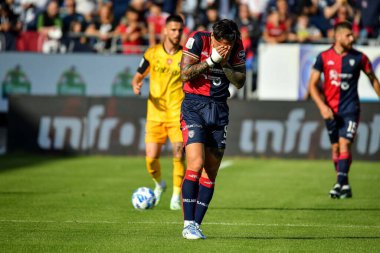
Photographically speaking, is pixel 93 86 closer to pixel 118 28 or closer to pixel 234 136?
pixel 118 28

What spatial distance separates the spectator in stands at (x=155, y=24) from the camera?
23.8m

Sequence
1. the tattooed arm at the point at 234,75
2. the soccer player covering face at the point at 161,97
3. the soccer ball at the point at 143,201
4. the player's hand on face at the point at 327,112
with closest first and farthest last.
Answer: the tattooed arm at the point at 234,75 → the soccer ball at the point at 143,201 → the soccer player covering face at the point at 161,97 → the player's hand on face at the point at 327,112

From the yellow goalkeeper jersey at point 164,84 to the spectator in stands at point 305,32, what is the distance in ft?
34.9

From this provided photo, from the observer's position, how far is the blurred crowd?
23.4 meters

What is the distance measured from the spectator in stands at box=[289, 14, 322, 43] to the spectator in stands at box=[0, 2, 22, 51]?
7.47 m

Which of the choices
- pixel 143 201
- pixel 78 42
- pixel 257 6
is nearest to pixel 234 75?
pixel 143 201

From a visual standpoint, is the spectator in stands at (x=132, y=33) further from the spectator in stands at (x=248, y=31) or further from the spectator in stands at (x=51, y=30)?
the spectator in stands at (x=248, y=31)

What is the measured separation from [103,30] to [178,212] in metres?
13.3

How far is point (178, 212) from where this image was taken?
12.0 meters

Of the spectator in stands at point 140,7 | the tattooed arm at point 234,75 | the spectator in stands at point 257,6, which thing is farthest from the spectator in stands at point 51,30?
the tattooed arm at point 234,75

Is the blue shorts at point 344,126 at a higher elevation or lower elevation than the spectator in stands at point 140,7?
lower

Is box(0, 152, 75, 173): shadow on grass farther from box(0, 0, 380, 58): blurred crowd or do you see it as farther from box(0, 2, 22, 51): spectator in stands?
box(0, 2, 22, 51): spectator in stands

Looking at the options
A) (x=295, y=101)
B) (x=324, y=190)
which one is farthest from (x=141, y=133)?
(x=324, y=190)

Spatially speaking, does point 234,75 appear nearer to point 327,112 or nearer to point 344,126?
point 327,112
